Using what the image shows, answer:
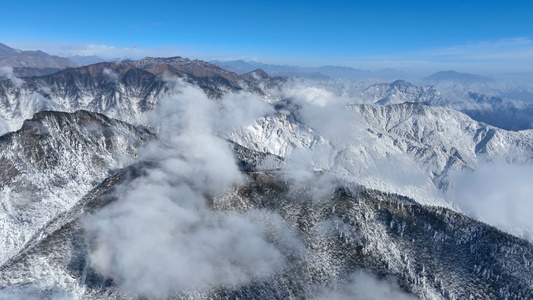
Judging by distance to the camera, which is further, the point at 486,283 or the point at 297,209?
the point at 297,209

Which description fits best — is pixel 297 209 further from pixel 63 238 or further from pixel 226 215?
pixel 63 238

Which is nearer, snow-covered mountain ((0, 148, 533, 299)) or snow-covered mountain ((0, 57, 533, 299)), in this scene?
snow-covered mountain ((0, 148, 533, 299))

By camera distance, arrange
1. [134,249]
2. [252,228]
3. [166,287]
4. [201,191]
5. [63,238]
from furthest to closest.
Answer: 1. [201,191]
2. [252,228]
3. [134,249]
4. [63,238]
5. [166,287]

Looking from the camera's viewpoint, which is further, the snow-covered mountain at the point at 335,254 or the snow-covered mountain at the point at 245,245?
Answer: the snow-covered mountain at the point at 245,245

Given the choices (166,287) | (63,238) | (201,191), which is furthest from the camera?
(201,191)

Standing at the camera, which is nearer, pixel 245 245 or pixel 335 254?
pixel 335 254

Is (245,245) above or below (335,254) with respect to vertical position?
below

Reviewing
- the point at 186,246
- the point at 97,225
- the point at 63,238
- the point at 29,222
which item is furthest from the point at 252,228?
the point at 29,222

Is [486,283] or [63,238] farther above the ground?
[63,238]

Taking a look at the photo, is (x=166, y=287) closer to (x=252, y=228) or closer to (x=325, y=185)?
(x=252, y=228)

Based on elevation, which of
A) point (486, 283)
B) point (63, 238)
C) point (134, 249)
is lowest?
point (486, 283)
